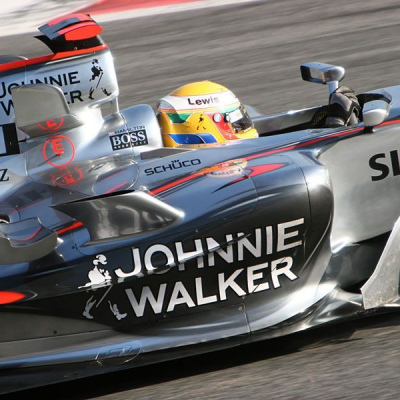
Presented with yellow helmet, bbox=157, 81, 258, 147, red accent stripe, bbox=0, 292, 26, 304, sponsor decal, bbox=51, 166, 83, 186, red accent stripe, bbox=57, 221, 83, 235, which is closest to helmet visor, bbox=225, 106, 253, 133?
yellow helmet, bbox=157, 81, 258, 147

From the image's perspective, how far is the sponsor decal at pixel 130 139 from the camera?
4.62m

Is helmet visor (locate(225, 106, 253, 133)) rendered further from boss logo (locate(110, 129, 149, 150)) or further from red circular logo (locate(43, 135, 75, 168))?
red circular logo (locate(43, 135, 75, 168))

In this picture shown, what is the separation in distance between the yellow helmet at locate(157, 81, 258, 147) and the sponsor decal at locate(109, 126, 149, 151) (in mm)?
182

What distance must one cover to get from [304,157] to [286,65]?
5.56 metres

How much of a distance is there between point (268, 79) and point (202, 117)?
463cm

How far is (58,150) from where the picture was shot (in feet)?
15.1

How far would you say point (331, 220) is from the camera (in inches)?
159

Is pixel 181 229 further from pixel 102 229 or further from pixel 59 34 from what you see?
pixel 59 34

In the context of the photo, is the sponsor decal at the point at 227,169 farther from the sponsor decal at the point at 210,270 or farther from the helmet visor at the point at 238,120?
→ the helmet visor at the point at 238,120

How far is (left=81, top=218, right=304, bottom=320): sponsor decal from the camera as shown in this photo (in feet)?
12.5

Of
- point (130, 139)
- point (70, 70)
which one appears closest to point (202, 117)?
point (130, 139)

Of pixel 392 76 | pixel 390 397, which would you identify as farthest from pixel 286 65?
pixel 390 397

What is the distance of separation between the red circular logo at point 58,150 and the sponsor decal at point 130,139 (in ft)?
0.78

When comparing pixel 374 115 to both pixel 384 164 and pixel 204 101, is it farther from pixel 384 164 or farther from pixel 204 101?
pixel 204 101
